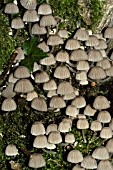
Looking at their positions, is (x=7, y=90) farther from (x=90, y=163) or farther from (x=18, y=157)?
(x=90, y=163)

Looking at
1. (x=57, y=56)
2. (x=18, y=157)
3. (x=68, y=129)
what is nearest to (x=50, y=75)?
(x=57, y=56)

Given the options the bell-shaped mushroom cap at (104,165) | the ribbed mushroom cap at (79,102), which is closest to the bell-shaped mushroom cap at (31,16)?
the ribbed mushroom cap at (79,102)

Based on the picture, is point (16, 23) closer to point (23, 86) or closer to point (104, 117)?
point (23, 86)

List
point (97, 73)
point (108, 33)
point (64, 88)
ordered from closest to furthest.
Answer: point (64, 88), point (97, 73), point (108, 33)

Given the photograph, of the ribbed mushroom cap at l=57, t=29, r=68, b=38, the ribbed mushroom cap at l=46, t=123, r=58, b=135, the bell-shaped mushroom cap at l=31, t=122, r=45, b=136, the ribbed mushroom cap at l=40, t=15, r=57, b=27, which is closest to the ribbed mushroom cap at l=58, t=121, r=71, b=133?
the ribbed mushroom cap at l=46, t=123, r=58, b=135

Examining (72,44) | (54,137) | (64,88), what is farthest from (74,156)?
(72,44)

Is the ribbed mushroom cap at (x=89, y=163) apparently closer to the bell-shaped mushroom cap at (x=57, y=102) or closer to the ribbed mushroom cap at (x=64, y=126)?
the ribbed mushroom cap at (x=64, y=126)
